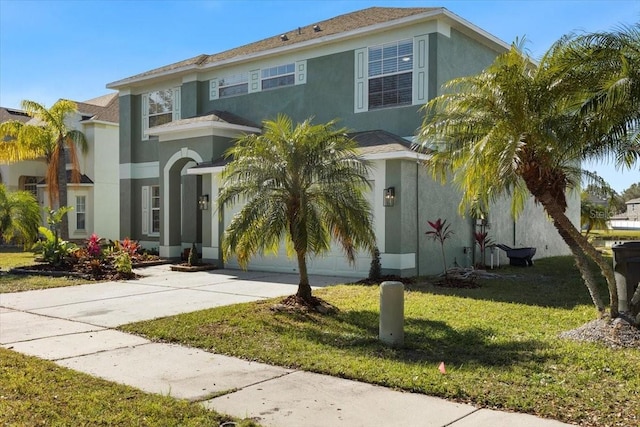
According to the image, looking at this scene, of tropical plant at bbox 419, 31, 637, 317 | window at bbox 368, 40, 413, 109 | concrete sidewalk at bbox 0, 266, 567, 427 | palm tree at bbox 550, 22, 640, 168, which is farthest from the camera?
window at bbox 368, 40, 413, 109

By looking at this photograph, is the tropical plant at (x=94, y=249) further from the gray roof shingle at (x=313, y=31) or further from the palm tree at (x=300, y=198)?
the palm tree at (x=300, y=198)

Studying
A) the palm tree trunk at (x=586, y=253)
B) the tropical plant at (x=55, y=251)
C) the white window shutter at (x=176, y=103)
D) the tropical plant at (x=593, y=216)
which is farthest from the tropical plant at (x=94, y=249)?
the tropical plant at (x=593, y=216)

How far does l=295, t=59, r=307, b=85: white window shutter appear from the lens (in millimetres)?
19812

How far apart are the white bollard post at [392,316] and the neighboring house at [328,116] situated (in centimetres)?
655

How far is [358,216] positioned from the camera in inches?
414

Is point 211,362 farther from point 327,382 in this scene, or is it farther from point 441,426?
point 441,426

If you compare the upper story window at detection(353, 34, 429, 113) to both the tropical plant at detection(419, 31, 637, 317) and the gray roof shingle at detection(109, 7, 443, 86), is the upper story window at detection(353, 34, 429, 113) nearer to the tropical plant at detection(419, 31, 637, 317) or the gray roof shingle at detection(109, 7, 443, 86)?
the gray roof shingle at detection(109, 7, 443, 86)

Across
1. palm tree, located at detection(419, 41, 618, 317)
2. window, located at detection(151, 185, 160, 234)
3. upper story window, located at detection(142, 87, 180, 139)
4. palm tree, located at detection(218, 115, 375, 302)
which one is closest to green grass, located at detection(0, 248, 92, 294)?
palm tree, located at detection(218, 115, 375, 302)

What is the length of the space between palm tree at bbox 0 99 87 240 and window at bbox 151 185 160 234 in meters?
4.25

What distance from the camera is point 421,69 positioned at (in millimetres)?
17062

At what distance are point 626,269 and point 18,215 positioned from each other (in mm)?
22892

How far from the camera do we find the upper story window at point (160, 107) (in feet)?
77.6

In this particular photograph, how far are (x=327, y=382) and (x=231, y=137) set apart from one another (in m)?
15.2

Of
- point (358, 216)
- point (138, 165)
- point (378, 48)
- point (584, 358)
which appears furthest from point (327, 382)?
point (138, 165)
